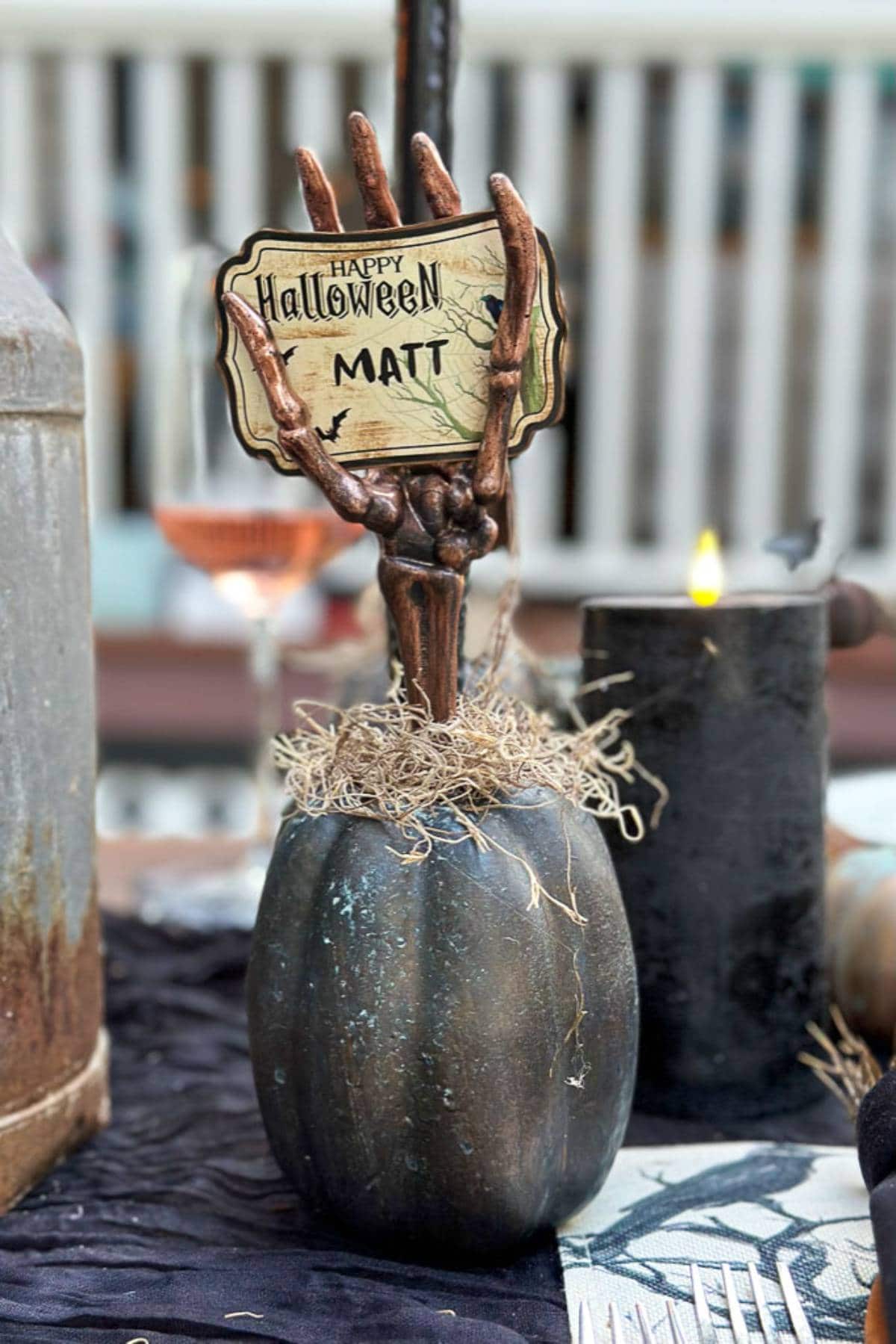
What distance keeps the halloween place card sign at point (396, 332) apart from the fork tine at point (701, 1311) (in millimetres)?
349

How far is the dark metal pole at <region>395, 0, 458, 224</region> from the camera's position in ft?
2.35

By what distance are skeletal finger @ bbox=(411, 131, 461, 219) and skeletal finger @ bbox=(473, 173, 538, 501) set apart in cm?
4

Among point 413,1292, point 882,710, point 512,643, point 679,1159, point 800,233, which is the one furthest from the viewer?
point 800,233

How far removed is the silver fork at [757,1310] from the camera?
52 cm

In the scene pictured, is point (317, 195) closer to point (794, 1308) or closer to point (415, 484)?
point (415, 484)

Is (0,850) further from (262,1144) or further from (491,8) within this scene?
(491,8)

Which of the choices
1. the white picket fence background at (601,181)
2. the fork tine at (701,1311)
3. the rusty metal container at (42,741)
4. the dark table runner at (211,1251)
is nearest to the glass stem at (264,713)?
the dark table runner at (211,1251)

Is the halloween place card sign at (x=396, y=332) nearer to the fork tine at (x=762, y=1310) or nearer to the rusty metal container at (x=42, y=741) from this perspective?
the rusty metal container at (x=42, y=741)

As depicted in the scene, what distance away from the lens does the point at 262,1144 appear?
0.72 meters

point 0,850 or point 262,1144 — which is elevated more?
point 0,850

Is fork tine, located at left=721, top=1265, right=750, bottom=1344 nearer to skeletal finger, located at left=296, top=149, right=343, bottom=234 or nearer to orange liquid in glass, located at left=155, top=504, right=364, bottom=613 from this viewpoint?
skeletal finger, located at left=296, top=149, right=343, bottom=234

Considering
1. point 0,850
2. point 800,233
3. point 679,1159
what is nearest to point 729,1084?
point 679,1159

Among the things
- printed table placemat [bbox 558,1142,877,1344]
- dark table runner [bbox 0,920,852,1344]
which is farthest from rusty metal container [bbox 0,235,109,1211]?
printed table placemat [bbox 558,1142,877,1344]

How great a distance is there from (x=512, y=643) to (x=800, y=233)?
2.10m
